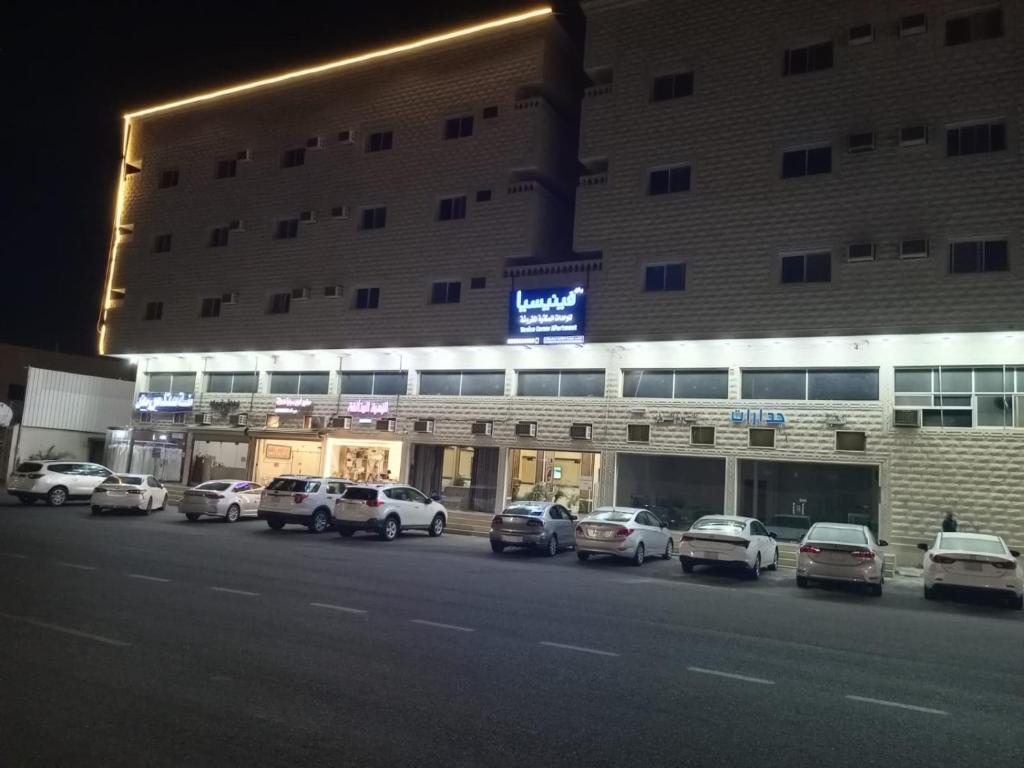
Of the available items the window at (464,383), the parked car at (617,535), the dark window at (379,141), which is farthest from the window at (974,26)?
the dark window at (379,141)

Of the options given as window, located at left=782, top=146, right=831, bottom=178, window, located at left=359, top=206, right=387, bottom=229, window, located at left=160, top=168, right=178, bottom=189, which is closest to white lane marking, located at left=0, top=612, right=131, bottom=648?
window, located at left=782, top=146, right=831, bottom=178

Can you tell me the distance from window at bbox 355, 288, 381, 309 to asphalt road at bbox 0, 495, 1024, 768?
1925 cm

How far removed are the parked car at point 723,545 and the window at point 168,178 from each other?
114 ft

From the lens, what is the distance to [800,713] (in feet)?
20.4

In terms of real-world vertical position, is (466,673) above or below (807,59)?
below

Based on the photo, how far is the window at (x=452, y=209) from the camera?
30.5 m

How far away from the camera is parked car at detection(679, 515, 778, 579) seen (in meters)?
16.5

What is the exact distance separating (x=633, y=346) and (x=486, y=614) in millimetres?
17464

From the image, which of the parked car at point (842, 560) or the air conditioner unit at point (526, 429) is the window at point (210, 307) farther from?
the parked car at point (842, 560)

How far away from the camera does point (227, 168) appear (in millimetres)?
37844

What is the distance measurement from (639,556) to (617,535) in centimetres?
103

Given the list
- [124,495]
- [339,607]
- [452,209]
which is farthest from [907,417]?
[124,495]

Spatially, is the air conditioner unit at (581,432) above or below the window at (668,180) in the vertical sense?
below

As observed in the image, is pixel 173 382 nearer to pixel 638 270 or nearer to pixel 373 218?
pixel 373 218
